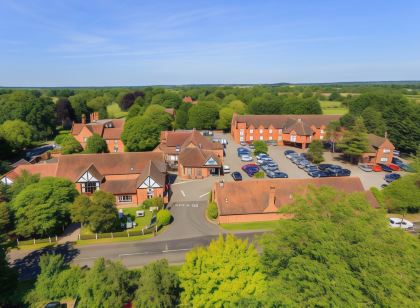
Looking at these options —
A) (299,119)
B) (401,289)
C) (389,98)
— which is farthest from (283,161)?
(401,289)

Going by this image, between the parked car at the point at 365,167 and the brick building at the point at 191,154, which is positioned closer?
the brick building at the point at 191,154

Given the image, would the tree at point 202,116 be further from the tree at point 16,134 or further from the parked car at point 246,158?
the tree at point 16,134

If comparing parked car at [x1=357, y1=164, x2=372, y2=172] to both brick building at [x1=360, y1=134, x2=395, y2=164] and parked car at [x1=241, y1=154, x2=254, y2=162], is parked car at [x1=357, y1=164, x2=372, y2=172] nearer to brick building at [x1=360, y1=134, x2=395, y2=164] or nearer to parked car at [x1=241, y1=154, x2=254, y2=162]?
brick building at [x1=360, y1=134, x2=395, y2=164]

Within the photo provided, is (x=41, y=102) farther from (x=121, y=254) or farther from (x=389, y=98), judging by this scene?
(x=389, y=98)

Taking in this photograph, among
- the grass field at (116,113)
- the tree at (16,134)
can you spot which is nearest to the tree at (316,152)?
the tree at (16,134)

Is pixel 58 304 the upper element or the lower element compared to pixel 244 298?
lower

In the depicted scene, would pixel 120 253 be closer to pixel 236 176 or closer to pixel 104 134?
pixel 236 176

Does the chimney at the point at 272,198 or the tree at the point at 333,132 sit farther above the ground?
the tree at the point at 333,132
